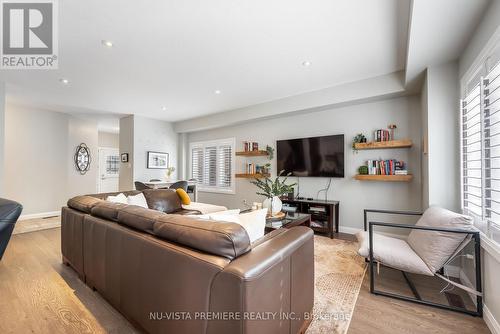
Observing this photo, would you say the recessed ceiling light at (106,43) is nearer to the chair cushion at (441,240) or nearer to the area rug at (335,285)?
the area rug at (335,285)

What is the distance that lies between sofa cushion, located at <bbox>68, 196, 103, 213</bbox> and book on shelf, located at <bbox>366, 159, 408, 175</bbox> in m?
3.71

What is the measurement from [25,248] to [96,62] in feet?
9.16

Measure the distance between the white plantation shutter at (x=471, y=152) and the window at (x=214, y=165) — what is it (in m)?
4.29

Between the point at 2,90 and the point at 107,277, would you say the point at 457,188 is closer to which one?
the point at 107,277

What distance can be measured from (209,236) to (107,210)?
1257mm

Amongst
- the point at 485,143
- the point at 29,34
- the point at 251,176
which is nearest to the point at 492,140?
the point at 485,143

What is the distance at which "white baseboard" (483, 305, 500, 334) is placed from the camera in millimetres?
1535

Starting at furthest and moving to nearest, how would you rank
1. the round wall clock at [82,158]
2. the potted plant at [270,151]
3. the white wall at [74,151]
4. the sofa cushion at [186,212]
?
the round wall clock at [82,158]
the white wall at [74,151]
the potted plant at [270,151]
the sofa cushion at [186,212]

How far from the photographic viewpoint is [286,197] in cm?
428

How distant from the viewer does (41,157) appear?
525 centimetres

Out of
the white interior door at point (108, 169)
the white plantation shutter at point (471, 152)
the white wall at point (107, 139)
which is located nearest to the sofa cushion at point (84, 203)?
the white plantation shutter at point (471, 152)

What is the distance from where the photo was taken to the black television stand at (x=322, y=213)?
3.68 metres

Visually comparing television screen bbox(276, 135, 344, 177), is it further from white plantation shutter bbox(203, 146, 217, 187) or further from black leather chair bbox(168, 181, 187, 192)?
black leather chair bbox(168, 181, 187, 192)

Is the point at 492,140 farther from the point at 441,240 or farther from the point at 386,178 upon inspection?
the point at 386,178
